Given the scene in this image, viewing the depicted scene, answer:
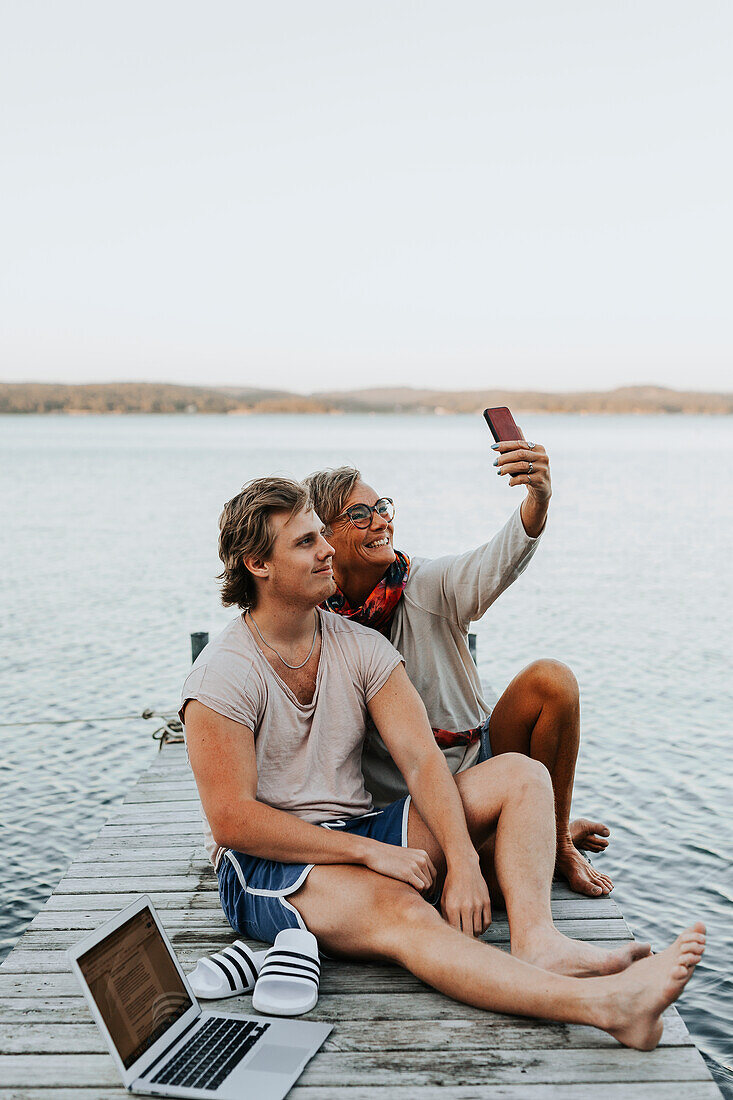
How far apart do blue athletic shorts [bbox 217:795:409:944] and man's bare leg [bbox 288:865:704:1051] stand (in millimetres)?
48

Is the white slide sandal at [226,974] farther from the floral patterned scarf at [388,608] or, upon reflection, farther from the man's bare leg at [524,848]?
the floral patterned scarf at [388,608]

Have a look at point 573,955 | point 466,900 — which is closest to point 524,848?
point 466,900

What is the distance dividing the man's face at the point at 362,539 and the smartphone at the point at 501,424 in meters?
0.48

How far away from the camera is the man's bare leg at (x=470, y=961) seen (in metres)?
2.07

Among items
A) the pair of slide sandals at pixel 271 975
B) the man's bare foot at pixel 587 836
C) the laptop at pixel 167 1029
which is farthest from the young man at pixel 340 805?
the man's bare foot at pixel 587 836

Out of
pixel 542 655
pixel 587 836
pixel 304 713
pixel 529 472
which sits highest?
pixel 529 472

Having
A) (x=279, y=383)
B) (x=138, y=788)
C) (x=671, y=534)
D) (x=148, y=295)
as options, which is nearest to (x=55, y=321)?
(x=148, y=295)

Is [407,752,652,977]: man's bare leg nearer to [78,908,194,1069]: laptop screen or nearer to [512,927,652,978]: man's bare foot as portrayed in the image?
[512,927,652,978]: man's bare foot

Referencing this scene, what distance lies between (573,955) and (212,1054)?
0.96 metres

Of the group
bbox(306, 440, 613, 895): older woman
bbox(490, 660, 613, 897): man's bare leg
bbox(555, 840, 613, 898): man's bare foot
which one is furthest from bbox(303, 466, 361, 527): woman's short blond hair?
bbox(555, 840, 613, 898): man's bare foot

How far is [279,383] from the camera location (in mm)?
85062

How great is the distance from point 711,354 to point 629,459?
449 inches

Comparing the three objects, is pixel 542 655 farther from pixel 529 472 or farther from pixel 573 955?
pixel 573 955

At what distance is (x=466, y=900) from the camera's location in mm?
2596
